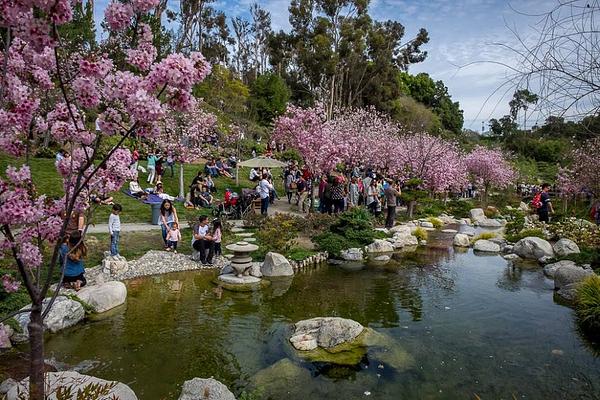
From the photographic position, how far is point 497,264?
12477 mm

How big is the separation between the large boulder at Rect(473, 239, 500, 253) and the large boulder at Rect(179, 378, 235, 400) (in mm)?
11777

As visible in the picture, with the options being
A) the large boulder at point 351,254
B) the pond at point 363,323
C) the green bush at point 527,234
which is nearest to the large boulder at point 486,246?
the green bush at point 527,234

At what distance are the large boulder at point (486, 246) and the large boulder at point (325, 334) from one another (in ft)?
29.8

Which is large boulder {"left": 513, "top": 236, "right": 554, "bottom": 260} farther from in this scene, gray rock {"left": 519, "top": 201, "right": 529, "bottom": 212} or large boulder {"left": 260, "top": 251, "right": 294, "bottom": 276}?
gray rock {"left": 519, "top": 201, "right": 529, "bottom": 212}

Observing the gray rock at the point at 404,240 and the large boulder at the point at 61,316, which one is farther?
the gray rock at the point at 404,240

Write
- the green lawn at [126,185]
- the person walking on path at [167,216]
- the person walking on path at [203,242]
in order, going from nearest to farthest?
1. the person walking on path at [203,242]
2. the person walking on path at [167,216]
3. the green lawn at [126,185]

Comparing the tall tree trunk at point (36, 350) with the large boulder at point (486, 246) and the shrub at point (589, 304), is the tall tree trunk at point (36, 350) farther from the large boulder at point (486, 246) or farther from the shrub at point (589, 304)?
the large boulder at point (486, 246)

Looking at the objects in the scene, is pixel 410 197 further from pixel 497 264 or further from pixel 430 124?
pixel 430 124

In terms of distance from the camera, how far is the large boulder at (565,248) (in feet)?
40.7

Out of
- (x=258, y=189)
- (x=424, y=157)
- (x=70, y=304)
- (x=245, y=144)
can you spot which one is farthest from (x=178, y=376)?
(x=245, y=144)

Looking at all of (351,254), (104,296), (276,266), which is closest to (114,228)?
(104,296)

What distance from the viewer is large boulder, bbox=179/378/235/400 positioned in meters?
4.43

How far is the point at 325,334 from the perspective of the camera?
6.43m

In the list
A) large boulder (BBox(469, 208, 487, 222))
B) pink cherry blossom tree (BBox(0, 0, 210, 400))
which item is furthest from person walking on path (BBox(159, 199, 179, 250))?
large boulder (BBox(469, 208, 487, 222))
